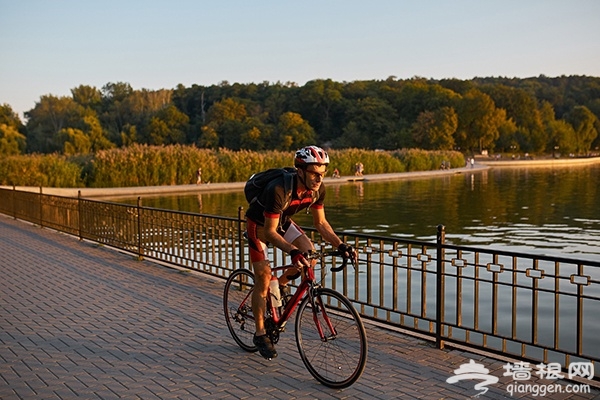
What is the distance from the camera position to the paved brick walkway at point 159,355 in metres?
5.61

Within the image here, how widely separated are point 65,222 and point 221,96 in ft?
384

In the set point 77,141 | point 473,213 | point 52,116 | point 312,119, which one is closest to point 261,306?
point 473,213

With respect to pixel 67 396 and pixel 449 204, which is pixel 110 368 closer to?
pixel 67 396

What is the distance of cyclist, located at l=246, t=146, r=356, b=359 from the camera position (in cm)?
561

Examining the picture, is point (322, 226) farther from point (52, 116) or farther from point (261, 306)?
point (52, 116)

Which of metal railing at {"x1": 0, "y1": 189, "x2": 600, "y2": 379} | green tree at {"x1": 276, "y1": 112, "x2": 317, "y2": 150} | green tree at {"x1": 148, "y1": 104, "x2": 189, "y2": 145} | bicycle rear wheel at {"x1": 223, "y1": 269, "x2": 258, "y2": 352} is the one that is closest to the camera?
metal railing at {"x1": 0, "y1": 189, "x2": 600, "y2": 379}

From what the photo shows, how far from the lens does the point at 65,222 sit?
18.0 metres

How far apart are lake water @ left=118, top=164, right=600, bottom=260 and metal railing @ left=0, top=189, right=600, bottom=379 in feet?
7.89

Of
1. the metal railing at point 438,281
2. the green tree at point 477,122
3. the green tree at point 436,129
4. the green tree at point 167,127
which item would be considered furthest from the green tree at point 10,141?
the green tree at point 477,122

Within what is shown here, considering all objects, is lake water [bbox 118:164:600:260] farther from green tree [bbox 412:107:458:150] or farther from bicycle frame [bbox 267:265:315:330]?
green tree [bbox 412:107:458:150]

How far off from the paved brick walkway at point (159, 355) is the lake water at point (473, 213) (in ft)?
29.4

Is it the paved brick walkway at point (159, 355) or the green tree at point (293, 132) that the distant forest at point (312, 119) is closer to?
the green tree at point (293, 132)

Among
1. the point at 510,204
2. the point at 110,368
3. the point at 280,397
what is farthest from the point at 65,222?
the point at 510,204

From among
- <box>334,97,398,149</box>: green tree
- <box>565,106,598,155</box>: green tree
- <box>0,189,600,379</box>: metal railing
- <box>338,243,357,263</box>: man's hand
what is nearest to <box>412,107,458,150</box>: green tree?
<box>334,97,398,149</box>: green tree
